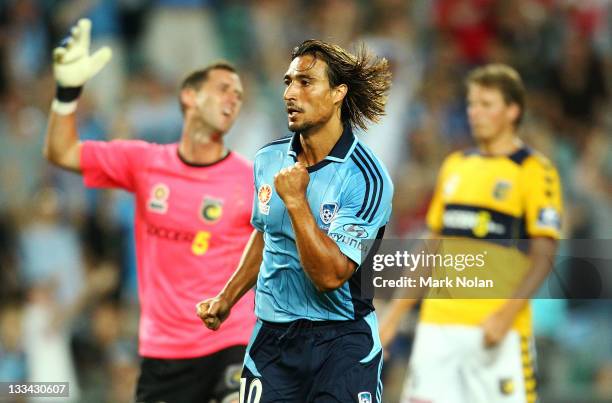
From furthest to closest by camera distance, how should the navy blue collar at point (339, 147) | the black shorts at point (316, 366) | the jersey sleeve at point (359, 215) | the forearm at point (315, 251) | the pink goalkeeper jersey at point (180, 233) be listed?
the pink goalkeeper jersey at point (180, 233) < the navy blue collar at point (339, 147) < the black shorts at point (316, 366) < the jersey sleeve at point (359, 215) < the forearm at point (315, 251)

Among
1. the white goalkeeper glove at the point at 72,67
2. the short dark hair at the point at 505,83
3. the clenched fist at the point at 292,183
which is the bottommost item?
the clenched fist at the point at 292,183

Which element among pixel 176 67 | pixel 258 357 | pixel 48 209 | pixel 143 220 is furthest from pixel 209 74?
pixel 176 67

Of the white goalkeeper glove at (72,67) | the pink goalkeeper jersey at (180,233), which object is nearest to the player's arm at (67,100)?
the white goalkeeper glove at (72,67)

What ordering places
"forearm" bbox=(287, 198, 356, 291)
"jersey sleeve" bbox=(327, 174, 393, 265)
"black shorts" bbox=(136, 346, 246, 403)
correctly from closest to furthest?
"forearm" bbox=(287, 198, 356, 291) < "jersey sleeve" bbox=(327, 174, 393, 265) < "black shorts" bbox=(136, 346, 246, 403)

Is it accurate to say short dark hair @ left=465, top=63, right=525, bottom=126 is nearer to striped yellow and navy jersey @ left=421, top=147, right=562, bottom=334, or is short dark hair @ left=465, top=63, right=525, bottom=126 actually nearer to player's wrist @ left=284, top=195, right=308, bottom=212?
striped yellow and navy jersey @ left=421, top=147, right=562, bottom=334

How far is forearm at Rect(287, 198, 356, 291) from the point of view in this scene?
5.27 m

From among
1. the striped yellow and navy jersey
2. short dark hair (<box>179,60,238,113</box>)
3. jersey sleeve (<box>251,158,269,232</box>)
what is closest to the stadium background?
the striped yellow and navy jersey

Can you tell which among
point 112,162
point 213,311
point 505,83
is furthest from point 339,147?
point 505,83

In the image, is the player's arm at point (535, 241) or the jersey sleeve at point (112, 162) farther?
the player's arm at point (535, 241)

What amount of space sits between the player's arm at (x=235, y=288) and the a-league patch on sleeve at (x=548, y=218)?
8.79 feet

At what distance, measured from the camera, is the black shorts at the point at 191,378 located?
7227 millimetres

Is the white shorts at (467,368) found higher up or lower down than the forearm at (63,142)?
lower down

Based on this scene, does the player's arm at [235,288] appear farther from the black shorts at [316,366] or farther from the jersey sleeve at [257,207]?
the black shorts at [316,366]

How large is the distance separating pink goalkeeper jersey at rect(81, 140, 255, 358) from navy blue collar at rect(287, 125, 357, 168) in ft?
5.19
